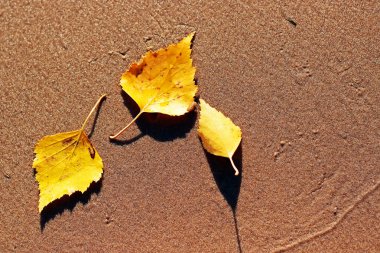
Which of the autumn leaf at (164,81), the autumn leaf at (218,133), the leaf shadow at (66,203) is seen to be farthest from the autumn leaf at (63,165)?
the autumn leaf at (218,133)

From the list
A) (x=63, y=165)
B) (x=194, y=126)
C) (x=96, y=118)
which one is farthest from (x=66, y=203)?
(x=194, y=126)

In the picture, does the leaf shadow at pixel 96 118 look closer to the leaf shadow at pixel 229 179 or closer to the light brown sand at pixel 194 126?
the light brown sand at pixel 194 126

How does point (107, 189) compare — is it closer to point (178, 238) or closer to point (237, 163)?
point (178, 238)

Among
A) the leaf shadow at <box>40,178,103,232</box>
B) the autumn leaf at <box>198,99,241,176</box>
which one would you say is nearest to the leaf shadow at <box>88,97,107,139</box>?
the leaf shadow at <box>40,178,103,232</box>

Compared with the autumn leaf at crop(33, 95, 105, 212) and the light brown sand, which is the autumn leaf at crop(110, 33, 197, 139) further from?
the autumn leaf at crop(33, 95, 105, 212)

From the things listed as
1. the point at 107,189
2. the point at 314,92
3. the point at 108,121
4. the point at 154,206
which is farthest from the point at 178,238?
the point at 314,92

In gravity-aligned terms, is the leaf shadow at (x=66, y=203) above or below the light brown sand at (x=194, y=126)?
below
